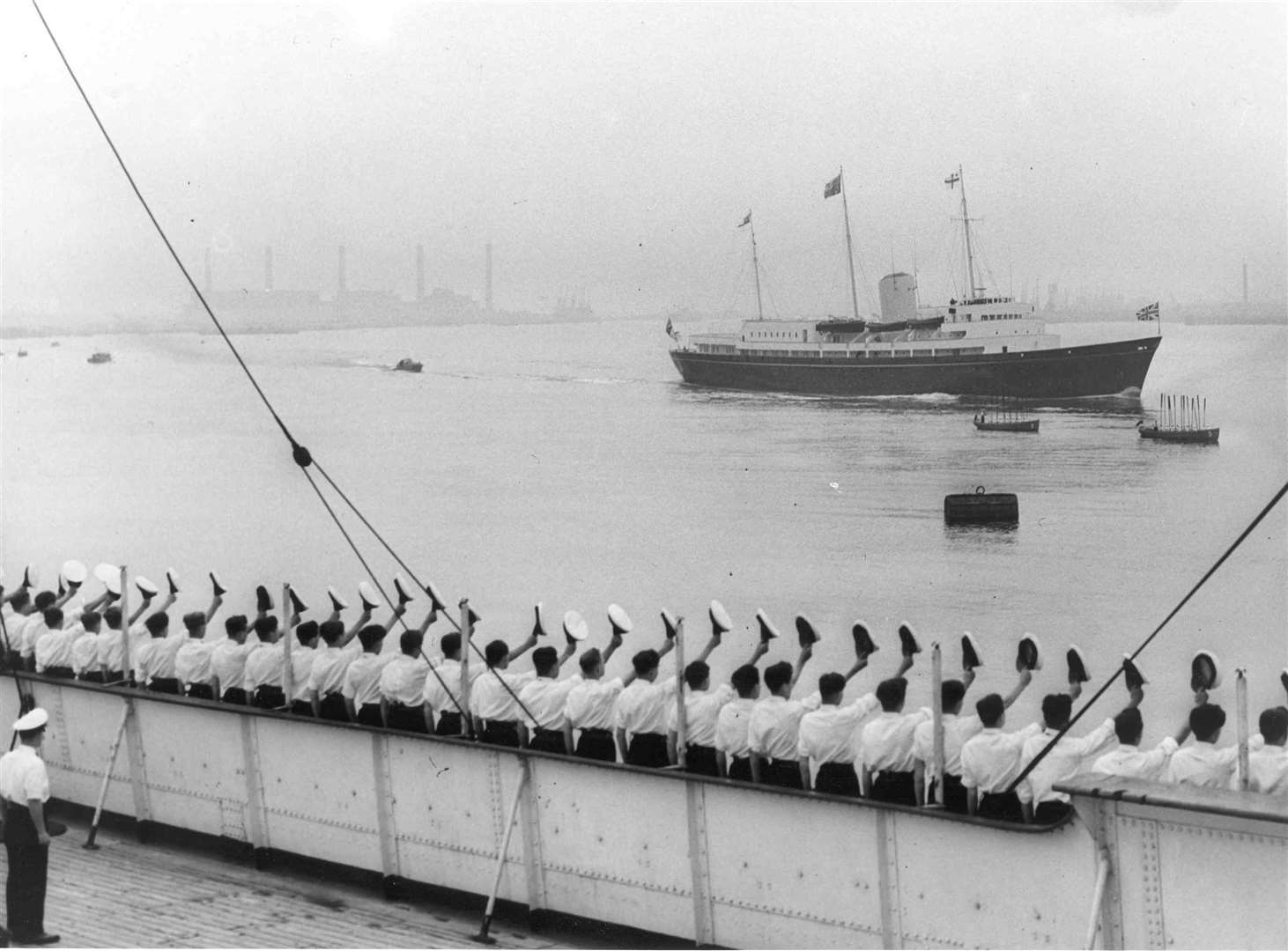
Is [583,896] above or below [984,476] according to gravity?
below

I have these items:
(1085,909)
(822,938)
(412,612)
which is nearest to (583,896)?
(822,938)

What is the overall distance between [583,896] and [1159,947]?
332 cm

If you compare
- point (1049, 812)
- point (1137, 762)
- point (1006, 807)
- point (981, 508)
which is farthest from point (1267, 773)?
point (981, 508)

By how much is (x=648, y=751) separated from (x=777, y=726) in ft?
3.13

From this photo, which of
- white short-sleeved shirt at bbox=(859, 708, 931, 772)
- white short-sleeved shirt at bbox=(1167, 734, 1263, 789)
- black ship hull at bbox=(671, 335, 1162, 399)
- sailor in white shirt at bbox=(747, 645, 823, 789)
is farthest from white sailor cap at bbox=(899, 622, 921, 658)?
black ship hull at bbox=(671, 335, 1162, 399)

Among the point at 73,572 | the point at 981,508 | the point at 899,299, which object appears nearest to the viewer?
the point at 73,572

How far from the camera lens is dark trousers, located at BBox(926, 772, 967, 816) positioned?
680 cm

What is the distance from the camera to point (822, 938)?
709cm

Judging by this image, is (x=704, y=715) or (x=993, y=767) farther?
(x=704, y=715)

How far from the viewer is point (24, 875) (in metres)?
7.53

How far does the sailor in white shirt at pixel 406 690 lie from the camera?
889cm

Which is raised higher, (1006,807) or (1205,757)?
(1205,757)

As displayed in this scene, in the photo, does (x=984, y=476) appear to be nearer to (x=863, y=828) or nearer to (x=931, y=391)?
(x=931, y=391)

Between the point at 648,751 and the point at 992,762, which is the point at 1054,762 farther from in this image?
the point at 648,751
